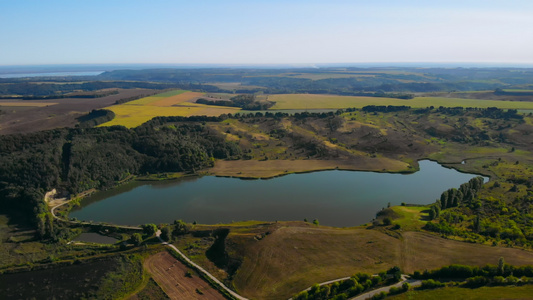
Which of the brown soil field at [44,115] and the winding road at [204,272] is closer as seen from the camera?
the winding road at [204,272]

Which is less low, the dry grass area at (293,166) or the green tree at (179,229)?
the dry grass area at (293,166)

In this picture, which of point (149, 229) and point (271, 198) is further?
point (271, 198)

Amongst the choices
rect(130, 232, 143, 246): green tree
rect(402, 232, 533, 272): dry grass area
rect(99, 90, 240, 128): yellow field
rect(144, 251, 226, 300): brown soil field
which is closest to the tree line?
rect(130, 232, 143, 246): green tree

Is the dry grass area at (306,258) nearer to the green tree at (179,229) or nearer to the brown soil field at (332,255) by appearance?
the brown soil field at (332,255)

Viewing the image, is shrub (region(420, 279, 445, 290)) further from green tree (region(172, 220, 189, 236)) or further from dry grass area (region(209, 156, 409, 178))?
dry grass area (region(209, 156, 409, 178))

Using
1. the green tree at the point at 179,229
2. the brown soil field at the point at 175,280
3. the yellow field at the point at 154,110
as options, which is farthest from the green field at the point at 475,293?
the yellow field at the point at 154,110

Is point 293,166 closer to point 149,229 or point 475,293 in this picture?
point 149,229

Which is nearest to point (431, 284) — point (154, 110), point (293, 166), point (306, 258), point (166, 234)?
point (306, 258)
